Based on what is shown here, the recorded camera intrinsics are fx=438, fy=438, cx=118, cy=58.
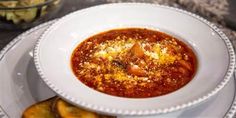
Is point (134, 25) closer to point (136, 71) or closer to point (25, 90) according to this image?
point (136, 71)

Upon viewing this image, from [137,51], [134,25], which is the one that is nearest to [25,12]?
[134,25]

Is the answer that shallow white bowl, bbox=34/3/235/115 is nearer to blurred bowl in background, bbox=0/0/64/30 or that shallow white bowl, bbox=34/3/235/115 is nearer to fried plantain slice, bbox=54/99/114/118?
fried plantain slice, bbox=54/99/114/118

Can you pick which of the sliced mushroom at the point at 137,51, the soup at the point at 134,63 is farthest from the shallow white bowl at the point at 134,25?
the sliced mushroom at the point at 137,51

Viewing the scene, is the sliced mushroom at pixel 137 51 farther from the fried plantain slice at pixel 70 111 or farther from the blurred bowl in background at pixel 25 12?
the blurred bowl in background at pixel 25 12

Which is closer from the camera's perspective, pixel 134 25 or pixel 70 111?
pixel 70 111

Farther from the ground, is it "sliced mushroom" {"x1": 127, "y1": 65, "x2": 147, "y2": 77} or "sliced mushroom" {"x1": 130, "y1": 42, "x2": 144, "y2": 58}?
"sliced mushroom" {"x1": 130, "y1": 42, "x2": 144, "y2": 58}

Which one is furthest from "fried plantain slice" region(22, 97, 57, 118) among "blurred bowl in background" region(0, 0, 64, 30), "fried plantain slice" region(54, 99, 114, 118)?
"blurred bowl in background" region(0, 0, 64, 30)
